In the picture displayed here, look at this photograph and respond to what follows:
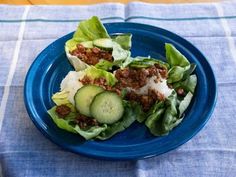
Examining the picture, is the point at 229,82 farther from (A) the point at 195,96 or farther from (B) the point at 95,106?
(B) the point at 95,106

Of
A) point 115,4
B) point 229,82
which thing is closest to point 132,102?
point 229,82

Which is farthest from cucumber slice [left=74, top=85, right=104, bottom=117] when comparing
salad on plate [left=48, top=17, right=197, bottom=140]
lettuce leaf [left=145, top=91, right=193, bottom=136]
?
lettuce leaf [left=145, top=91, right=193, bottom=136]

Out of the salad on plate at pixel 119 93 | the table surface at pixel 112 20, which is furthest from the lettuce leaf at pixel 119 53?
A: the table surface at pixel 112 20

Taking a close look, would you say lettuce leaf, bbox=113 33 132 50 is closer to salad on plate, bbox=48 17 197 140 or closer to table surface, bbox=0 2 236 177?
salad on plate, bbox=48 17 197 140

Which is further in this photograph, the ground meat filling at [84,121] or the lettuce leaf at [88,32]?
the lettuce leaf at [88,32]

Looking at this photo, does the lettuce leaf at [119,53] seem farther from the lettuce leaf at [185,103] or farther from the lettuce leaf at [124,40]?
the lettuce leaf at [185,103]

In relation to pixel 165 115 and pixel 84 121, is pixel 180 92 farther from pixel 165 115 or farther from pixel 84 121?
pixel 84 121

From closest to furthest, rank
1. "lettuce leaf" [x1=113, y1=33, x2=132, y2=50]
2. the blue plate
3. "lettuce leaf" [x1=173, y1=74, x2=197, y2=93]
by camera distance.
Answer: the blue plate, "lettuce leaf" [x1=173, y1=74, x2=197, y2=93], "lettuce leaf" [x1=113, y1=33, x2=132, y2=50]
